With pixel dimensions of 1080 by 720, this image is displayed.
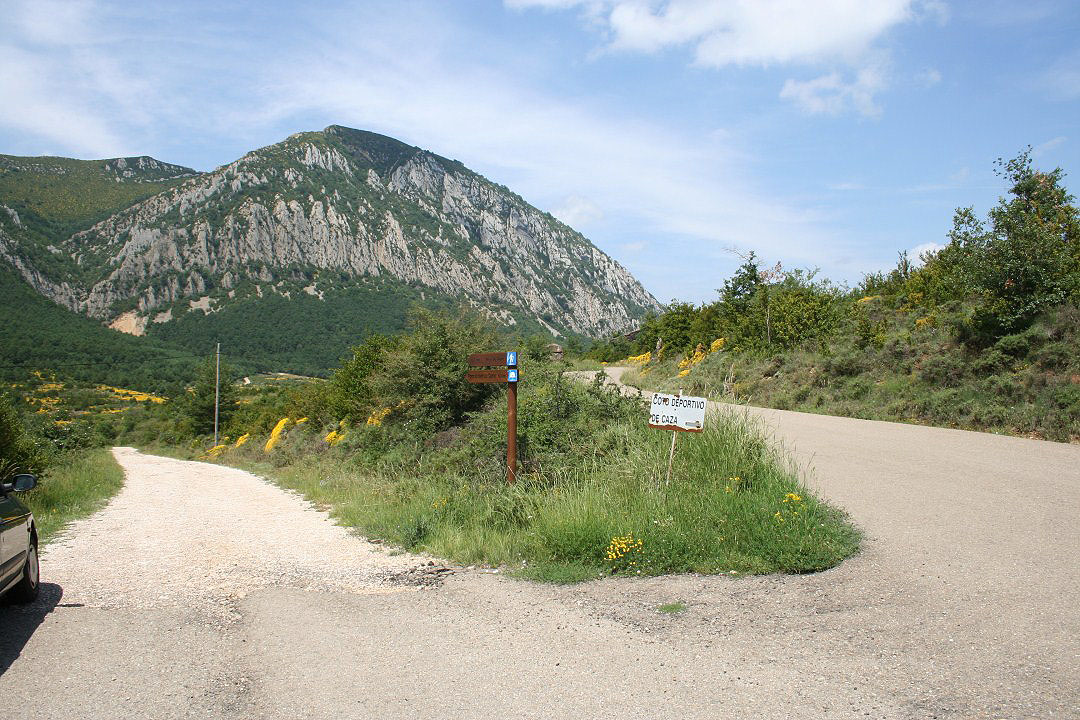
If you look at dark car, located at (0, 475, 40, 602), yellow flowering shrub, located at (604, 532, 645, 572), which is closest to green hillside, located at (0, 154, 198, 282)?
dark car, located at (0, 475, 40, 602)

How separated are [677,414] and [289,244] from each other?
13285 centimetres

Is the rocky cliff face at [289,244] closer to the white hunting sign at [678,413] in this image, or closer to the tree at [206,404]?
the tree at [206,404]

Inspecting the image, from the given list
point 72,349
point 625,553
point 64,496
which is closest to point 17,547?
point 625,553

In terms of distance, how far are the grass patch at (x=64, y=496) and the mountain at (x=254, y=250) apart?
9385cm

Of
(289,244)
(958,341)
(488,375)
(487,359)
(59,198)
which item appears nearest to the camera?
(487,359)

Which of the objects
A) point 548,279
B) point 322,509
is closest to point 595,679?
point 322,509

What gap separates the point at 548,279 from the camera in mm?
180875

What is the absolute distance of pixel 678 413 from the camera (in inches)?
315

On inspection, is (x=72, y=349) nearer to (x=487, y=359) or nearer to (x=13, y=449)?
(x=13, y=449)

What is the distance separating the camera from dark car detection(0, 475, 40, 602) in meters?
5.08

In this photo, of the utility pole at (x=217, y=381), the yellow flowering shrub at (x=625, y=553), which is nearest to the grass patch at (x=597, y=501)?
the yellow flowering shrub at (x=625, y=553)

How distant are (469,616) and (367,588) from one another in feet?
5.02

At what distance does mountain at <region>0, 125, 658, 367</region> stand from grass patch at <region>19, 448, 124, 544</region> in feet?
308

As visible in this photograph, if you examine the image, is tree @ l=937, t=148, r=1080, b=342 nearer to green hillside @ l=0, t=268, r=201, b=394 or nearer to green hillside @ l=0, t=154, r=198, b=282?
green hillside @ l=0, t=268, r=201, b=394
